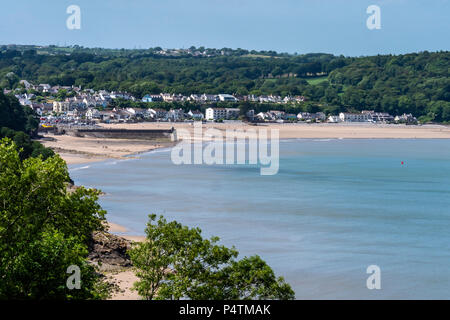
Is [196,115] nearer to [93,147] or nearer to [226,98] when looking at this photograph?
[226,98]

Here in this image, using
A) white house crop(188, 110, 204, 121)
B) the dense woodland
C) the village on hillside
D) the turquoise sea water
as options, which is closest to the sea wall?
the dense woodland

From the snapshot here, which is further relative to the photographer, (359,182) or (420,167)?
(420,167)

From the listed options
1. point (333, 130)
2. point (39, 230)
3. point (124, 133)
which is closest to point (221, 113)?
point (333, 130)

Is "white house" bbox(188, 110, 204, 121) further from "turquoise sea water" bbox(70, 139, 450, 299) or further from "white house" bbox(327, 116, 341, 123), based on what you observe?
"turquoise sea water" bbox(70, 139, 450, 299)

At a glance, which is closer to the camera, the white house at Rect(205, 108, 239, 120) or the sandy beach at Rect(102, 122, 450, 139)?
the sandy beach at Rect(102, 122, 450, 139)

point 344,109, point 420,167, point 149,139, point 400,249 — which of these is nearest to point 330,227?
point 400,249

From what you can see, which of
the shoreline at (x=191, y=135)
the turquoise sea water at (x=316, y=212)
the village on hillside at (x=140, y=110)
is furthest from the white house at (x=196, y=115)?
the turquoise sea water at (x=316, y=212)
